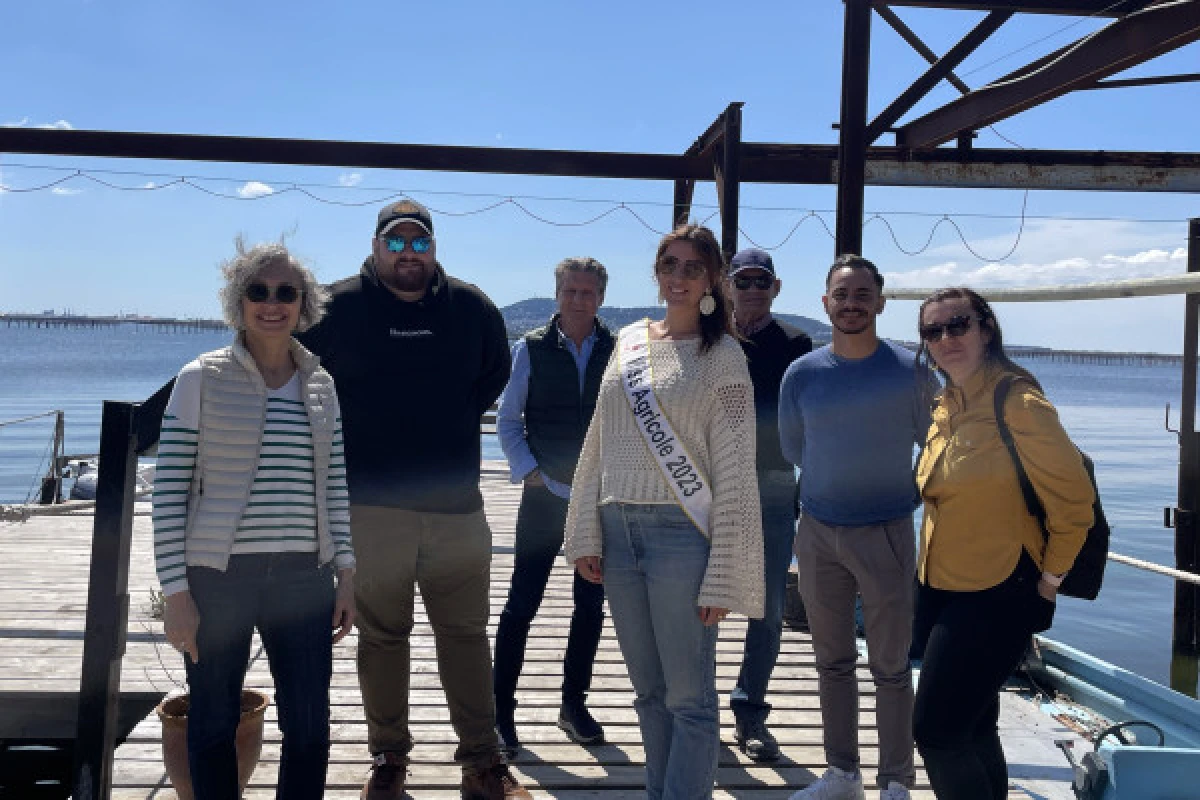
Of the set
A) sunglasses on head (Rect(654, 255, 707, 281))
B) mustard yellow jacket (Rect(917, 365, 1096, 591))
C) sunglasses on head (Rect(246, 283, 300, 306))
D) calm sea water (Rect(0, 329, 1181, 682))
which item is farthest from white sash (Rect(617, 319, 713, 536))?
calm sea water (Rect(0, 329, 1181, 682))

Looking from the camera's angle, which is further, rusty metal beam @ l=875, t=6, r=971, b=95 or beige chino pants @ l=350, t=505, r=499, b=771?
rusty metal beam @ l=875, t=6, r=971, b=95

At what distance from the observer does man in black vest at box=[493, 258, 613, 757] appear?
3736 millimetres

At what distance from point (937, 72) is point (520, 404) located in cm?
408

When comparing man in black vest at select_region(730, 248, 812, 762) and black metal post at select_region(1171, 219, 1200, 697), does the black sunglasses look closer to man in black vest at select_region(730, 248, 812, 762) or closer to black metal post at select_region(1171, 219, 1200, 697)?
man in black vest at select_region(730, 248, 812, 762)

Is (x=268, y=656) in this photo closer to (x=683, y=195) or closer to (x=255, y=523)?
(x=255, y=523)

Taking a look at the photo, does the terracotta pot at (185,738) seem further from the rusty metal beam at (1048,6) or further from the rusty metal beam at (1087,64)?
the rusty metal beam at (1087,64)

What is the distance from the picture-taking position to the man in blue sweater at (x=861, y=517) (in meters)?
3.14

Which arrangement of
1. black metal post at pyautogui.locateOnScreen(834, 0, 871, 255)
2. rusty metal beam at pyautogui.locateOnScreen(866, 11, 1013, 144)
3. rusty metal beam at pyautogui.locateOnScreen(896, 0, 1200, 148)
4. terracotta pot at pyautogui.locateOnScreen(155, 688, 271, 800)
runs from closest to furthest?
terracotta pot at pyautogui.locateOnScreen(155, 688, 271, 800) → rusty metal beam at pyautogui.locateOnScreen(896, 0, 1200, 148) → black metal post at pyautogui.locateOnScreen(834, 0, 871, 255) → rusty metal beam at pyautogui.locateOnScreen(866, 11, 1013, 144)

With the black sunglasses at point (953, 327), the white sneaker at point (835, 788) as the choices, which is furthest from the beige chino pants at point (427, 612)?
the black sunglasses at point (953, 327)

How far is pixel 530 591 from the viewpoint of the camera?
376 centimetres

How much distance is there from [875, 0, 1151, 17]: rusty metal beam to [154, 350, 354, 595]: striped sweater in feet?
13.4

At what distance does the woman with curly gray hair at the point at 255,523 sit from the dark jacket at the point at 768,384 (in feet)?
5.64

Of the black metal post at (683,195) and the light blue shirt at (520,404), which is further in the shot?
the black metal post at (683,195)

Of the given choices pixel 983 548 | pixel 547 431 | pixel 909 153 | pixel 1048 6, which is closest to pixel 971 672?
pixel 983 548
